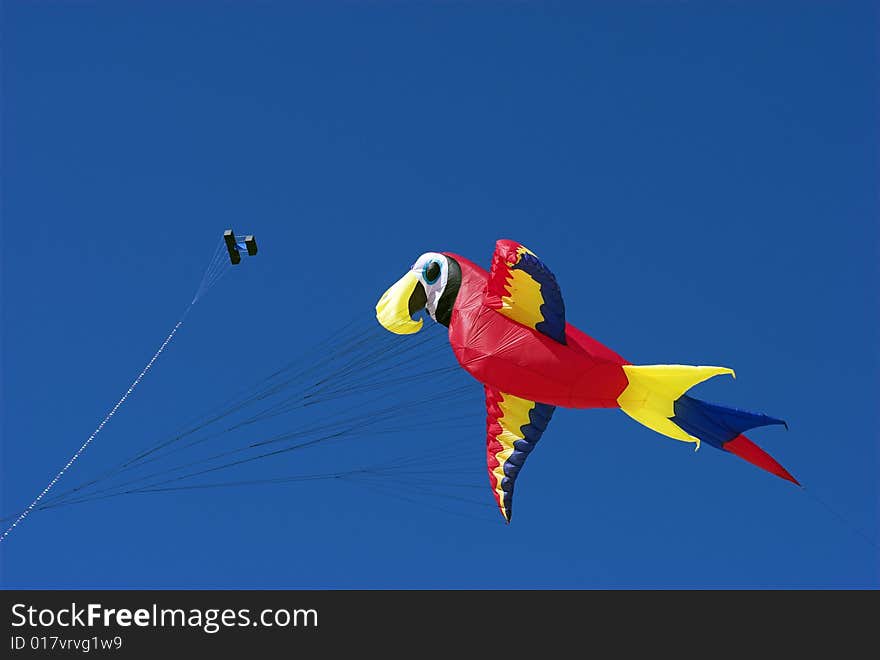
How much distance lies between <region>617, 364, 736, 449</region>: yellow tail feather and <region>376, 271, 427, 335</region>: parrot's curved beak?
4587 millimetres

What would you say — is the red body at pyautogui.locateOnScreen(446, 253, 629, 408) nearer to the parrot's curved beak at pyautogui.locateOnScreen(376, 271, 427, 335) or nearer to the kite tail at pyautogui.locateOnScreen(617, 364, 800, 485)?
the kite tail at pyautogui.locateOnScreen(617, 364, 800, 485)

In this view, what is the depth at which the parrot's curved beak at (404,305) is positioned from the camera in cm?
2306

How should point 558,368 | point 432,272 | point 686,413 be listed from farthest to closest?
point 432,272 < point 686,413 < point 558,368

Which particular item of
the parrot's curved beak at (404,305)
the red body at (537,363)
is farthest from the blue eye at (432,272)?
the red body at (537,363)

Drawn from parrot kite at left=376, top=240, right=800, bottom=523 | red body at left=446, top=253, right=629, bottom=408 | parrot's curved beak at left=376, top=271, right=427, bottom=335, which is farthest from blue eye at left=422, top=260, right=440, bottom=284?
red body at left=446, top=253, right=629, bottom=408

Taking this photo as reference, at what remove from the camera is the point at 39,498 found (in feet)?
66.6

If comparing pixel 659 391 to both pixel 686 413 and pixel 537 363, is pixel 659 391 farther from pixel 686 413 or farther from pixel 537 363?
pixel 537 363

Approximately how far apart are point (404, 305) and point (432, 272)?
0.89 m

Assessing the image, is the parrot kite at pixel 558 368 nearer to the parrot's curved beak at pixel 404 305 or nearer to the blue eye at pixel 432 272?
the blue eye at pixel 432 272

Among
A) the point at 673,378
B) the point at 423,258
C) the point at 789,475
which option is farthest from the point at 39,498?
the point at 789,475

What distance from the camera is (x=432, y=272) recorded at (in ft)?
74.8

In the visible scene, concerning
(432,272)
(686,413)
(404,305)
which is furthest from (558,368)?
(404,305)
